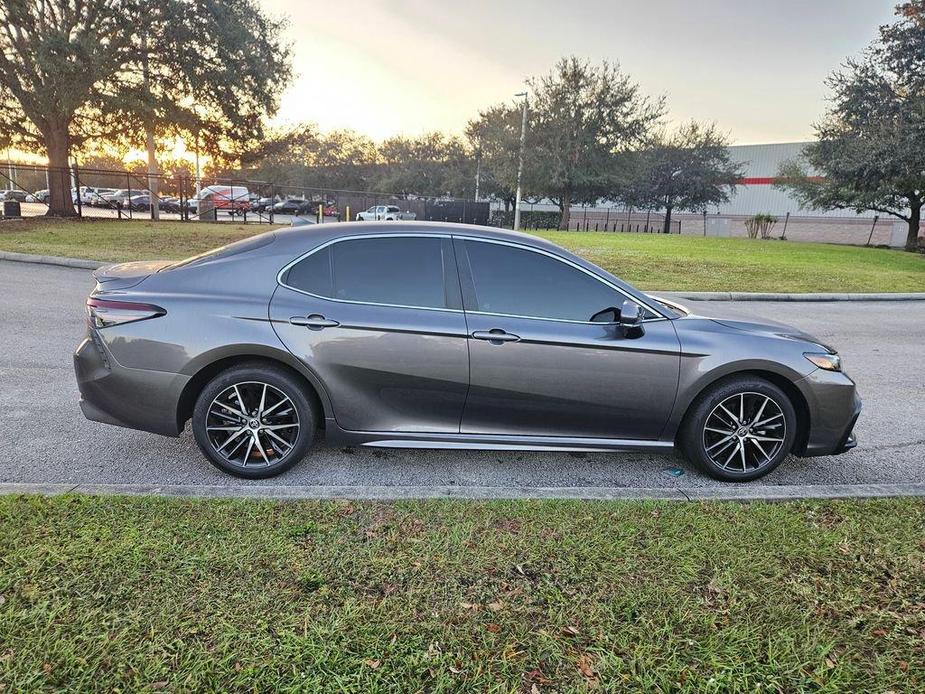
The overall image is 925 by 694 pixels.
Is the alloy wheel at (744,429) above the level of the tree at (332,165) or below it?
below

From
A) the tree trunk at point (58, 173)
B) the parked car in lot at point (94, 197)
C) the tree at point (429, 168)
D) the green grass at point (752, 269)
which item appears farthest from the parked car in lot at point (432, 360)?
the tree at point (429, 168)

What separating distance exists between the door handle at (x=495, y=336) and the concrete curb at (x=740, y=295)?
9832 millimetres

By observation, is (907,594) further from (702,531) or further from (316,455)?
(316,455)

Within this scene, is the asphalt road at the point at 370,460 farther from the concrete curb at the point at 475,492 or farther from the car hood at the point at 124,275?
the car hood at the point at 124,275

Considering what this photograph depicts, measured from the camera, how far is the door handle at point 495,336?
11.9 feet

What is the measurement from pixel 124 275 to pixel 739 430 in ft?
13.6

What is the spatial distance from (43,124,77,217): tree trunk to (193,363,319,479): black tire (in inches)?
1001

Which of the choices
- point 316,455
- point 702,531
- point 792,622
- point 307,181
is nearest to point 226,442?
point 316,455

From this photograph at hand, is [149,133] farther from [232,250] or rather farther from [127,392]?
[127,392]

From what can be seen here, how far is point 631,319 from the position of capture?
3.65 m

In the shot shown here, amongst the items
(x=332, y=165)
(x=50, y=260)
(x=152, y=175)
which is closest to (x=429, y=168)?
(x=332, y=165)

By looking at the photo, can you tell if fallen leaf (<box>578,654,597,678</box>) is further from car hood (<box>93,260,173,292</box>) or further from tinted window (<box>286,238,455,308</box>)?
car hood (<box>93,260,173,292</box>)

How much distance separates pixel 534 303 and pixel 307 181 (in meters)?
73.4

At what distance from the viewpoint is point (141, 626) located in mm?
2295
